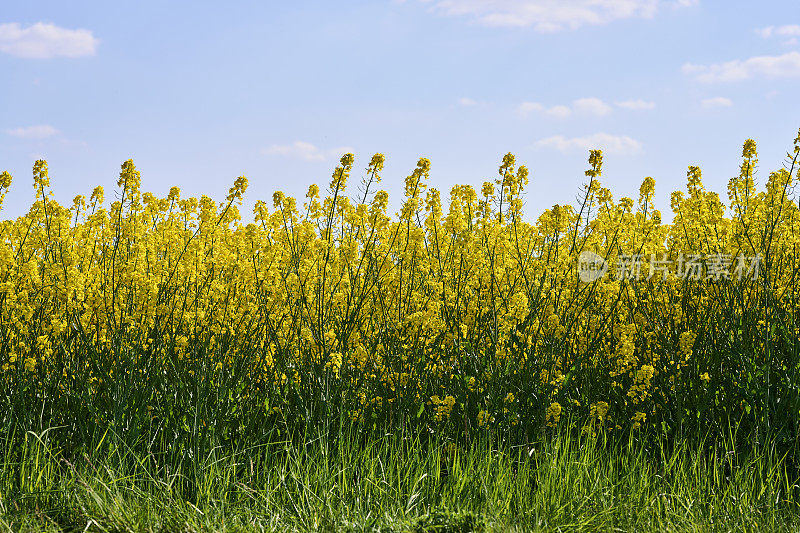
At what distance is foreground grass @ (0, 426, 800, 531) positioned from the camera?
3262 millimetres

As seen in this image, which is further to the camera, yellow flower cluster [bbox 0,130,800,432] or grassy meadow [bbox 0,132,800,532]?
yellow flower cluster [bbox 0,130,800,432]

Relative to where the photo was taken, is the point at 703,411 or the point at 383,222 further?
the point at 383,222

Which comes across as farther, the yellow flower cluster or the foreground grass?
the yellow flower cluster

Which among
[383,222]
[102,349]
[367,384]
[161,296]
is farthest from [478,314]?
[102,349]

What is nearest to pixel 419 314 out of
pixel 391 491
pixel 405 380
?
pixel 405 380

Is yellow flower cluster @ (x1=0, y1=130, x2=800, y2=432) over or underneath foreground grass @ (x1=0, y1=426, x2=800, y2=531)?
over

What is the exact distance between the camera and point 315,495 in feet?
11.2

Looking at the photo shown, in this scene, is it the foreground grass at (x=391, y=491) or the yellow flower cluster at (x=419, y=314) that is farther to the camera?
the yellow flower cluster at (x=419, y=314)

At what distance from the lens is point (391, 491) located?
360 cm

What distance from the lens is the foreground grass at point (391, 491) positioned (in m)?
3.26

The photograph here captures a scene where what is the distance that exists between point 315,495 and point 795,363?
8.60ft

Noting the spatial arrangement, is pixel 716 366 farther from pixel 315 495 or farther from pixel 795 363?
pixel 315 495

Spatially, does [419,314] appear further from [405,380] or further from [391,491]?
[391,491]

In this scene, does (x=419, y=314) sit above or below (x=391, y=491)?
above
